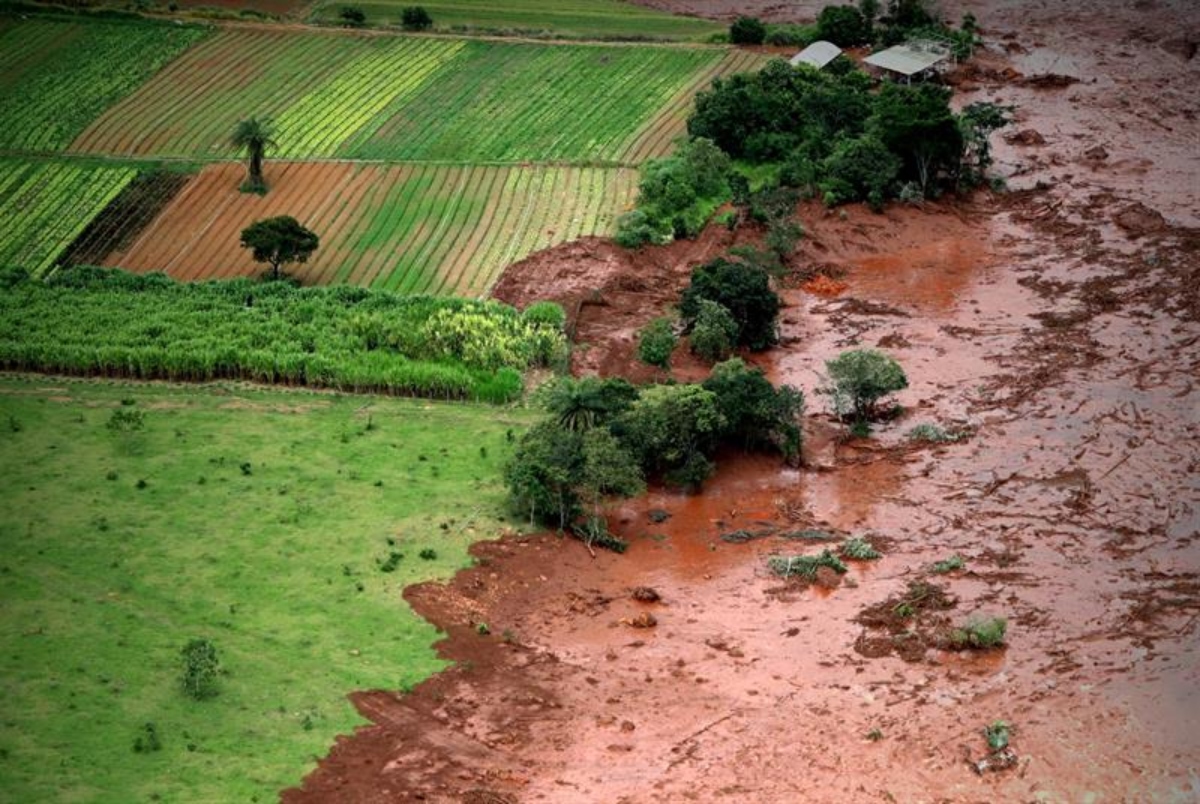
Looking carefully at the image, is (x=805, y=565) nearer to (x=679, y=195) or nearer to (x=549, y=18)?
(x=679, y=195)

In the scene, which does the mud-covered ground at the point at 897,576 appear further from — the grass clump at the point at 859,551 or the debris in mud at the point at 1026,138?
the debris in mud at the point at 1026,138

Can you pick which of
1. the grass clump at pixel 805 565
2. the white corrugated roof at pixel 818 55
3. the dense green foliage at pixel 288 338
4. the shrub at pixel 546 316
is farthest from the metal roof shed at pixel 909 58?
the grass clump at pixel 805 565

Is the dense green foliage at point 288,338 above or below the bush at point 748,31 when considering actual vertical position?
below

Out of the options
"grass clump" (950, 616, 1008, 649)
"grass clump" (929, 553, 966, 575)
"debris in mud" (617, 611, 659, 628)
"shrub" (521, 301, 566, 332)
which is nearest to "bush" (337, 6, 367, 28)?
"shrub" (521, 301, 566, 332)

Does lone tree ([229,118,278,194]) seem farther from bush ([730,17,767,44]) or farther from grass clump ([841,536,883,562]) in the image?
grass clump ([841,536,883,562])

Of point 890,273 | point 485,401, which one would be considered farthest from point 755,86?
point 485,401

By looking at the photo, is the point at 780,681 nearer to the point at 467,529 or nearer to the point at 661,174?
the point at 467,529

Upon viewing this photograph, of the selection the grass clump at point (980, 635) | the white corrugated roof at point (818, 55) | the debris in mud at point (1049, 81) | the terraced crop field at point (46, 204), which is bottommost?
the grass clump at point (980, 635)
